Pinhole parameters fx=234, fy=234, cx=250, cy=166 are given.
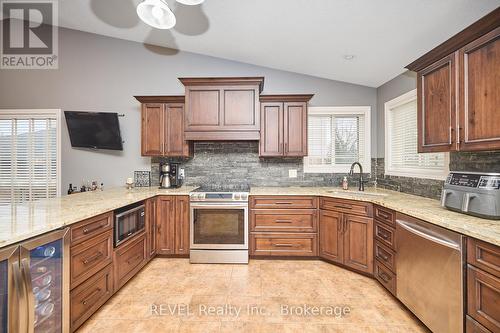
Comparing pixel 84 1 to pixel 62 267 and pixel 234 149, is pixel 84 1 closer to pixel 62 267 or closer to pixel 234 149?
pixel 234 149

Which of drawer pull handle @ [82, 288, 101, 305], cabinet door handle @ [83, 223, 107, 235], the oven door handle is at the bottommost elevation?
drawer pull handle @ [82, 288, 101, 305]

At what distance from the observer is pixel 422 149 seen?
2160 mm

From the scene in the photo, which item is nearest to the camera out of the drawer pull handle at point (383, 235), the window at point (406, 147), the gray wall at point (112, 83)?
the drawer pull handle at point (383, 235)

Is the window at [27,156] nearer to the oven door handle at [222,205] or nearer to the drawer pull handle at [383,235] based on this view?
the oven door handle at [222,205]

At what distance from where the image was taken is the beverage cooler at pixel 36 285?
4.02ft

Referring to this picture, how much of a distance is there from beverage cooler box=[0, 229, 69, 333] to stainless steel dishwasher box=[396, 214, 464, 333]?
8.28 feet

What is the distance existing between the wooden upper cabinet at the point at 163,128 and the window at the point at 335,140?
193 centimetres

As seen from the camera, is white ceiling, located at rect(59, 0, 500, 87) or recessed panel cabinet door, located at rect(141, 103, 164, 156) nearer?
white ceiling, located at rect(59, 0, 500, 87)

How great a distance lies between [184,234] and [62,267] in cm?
155

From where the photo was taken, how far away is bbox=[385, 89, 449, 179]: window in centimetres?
254

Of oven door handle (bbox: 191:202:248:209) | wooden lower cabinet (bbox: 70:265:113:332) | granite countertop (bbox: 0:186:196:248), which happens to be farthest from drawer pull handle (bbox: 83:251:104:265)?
oven door handle (bbox: 191:202:248:209)

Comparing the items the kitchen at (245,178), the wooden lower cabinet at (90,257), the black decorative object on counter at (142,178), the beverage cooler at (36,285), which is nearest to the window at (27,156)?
the kitchen at (245,178)

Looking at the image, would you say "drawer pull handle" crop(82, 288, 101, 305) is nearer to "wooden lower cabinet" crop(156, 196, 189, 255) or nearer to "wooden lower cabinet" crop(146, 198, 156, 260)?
"wooden lower cabinet" crop(146, 198, 156, 260)

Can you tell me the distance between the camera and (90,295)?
188cm
